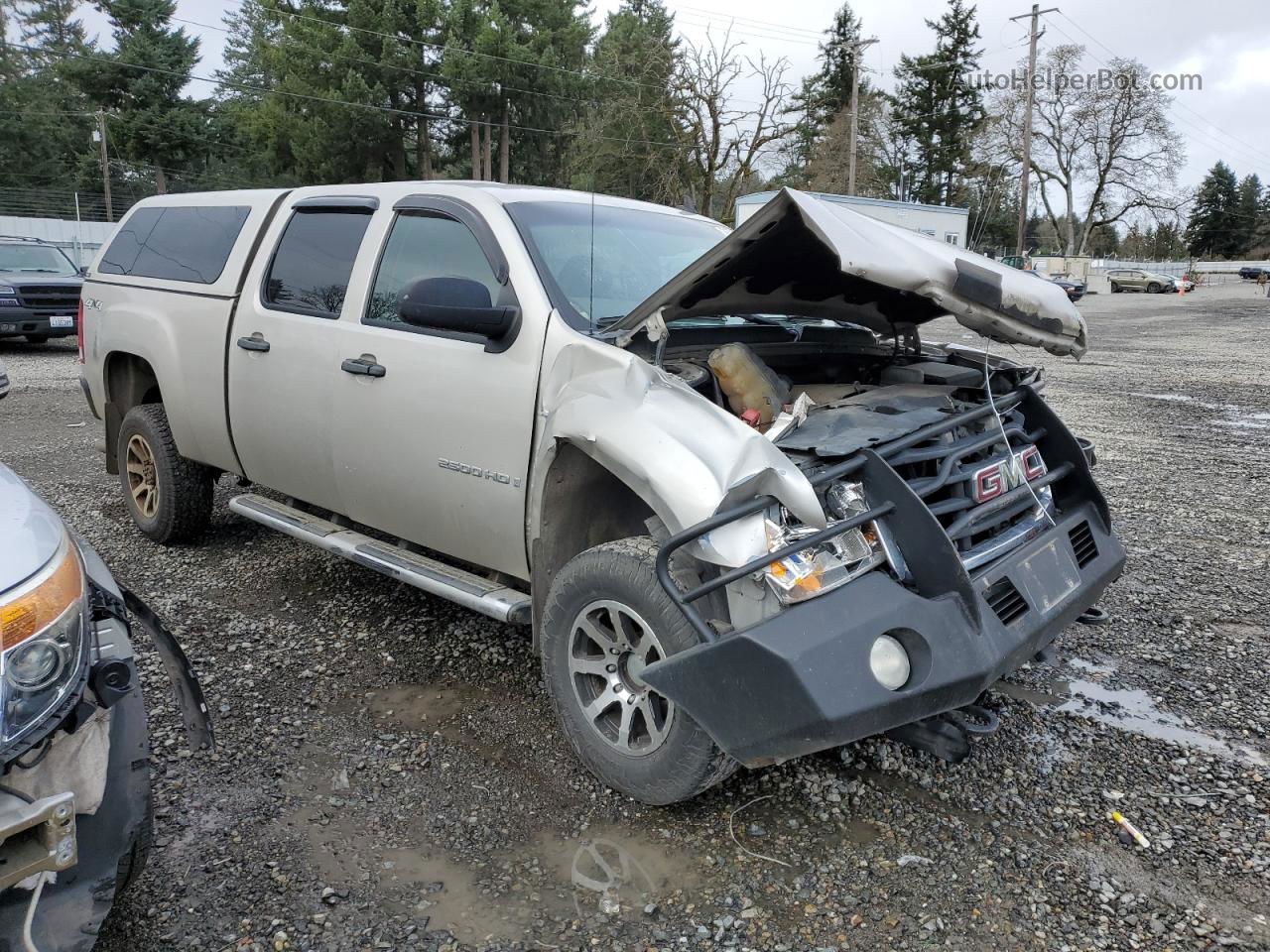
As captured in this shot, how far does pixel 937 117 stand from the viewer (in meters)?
53.3

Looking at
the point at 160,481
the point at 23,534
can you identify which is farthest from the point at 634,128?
the point at 23,534

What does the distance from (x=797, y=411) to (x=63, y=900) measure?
2.26 meters

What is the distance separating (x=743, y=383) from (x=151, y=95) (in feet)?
172

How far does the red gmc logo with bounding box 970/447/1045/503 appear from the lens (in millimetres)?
3066

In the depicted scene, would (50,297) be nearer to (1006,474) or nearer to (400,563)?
(400,563)

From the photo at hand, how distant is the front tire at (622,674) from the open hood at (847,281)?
858mm

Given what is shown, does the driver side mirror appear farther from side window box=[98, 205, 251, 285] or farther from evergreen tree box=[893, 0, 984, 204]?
evergreen tree box=[893, 0, 984, 204]

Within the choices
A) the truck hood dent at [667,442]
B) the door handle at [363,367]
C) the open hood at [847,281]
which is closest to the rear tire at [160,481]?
the door handle at [363,367]

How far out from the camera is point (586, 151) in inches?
1359

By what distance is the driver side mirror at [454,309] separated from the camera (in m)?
3.26

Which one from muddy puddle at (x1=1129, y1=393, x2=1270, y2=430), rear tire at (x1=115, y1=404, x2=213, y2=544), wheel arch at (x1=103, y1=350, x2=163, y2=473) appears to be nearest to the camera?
rear tire at (x1=115, y1=404, x2=213, y2=544)

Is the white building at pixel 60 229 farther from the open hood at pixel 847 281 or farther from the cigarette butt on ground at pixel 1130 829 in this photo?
the cigarette butt on ground at pixel 1130 829

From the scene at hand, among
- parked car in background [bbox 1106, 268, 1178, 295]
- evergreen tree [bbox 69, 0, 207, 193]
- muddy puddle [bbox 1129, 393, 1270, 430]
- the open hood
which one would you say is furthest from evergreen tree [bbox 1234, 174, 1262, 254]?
the open hood

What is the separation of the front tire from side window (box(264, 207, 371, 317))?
6.41ft
